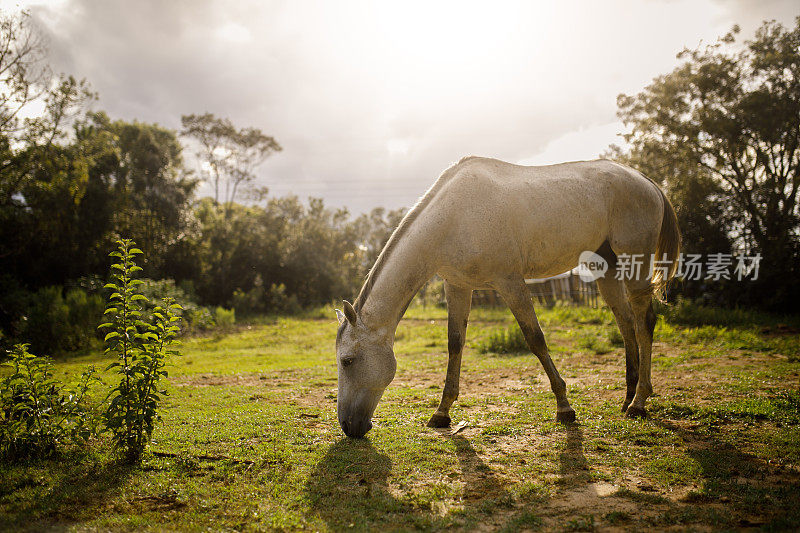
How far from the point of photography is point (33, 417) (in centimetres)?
353

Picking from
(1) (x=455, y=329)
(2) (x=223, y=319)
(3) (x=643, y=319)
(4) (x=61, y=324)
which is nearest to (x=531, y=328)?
(1) (x=455, y=329)

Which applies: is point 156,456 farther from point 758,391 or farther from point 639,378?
point 758,391

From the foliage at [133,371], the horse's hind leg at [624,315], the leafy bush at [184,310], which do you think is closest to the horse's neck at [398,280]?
the foliage at [133,371]

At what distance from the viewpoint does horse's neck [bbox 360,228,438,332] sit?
14.0 feet

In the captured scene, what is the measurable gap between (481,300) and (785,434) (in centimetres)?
1715

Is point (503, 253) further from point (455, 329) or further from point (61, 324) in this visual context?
point (61, 324)

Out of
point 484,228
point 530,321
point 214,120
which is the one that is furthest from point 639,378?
point 214,120

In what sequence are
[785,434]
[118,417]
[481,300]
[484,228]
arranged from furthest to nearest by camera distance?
[481,300]
[484,228]
[785,434]
[118,417]

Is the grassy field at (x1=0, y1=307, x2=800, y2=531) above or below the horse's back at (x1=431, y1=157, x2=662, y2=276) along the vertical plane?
below

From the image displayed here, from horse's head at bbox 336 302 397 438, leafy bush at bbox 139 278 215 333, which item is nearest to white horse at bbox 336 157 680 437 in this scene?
horse's head at bbox 336 302 397 438

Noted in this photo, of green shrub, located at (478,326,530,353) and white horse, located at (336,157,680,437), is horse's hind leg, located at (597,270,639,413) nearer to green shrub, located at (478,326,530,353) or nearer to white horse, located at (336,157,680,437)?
white horse, located at (336,157,680,437)

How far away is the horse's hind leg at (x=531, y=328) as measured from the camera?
4496mm

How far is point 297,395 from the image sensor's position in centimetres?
607

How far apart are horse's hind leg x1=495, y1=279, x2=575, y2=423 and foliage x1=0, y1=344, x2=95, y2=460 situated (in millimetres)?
3753
